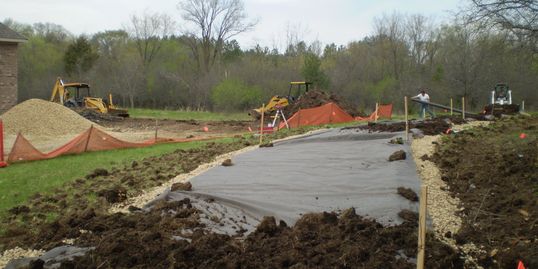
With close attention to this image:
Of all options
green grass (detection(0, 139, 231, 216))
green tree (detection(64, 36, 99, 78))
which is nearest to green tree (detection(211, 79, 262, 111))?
green tree (detection(64, 36, 99, 78))

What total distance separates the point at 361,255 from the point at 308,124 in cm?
1506

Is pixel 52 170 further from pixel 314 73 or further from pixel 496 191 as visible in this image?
pixel 314 73

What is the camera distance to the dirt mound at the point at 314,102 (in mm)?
23203

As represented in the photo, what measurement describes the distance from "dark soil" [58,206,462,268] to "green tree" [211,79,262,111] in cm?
3380

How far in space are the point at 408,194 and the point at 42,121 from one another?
18.5 m

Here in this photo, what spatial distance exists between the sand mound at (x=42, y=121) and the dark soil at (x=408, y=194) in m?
17.3

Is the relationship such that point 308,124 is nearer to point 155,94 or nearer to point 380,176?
point 380,176

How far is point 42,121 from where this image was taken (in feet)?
68.6

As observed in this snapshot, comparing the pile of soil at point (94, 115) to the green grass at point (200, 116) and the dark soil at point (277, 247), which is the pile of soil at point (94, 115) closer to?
the green grass at point (200, 116)

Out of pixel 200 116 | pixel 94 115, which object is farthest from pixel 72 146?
pixel 200 116

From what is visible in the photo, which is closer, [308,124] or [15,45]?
[308,124]

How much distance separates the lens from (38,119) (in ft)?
68.9

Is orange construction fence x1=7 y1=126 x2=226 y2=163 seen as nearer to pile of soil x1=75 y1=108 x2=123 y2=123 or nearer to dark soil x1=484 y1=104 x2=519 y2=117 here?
pile of soil x1=75 y1=108 x2=123 y2=123

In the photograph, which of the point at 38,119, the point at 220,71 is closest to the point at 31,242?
the point at 38,119
